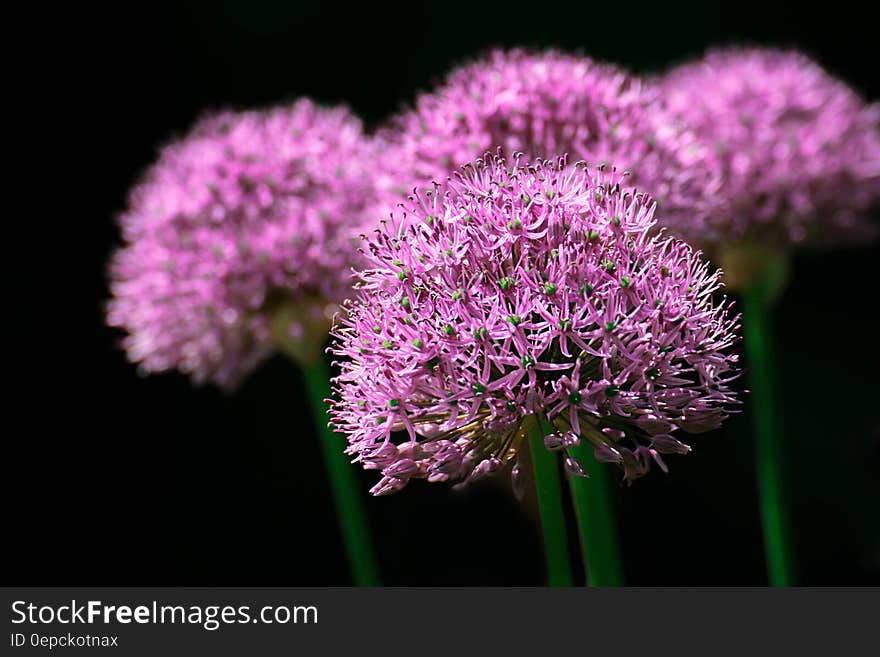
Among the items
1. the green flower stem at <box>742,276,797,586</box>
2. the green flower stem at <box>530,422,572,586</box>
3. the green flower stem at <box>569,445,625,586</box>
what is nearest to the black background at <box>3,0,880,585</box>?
the green flower stem at <box>742,276,797,586</box>

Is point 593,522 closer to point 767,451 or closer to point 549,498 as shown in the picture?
point 549,498

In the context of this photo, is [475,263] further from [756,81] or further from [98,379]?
[98,379]

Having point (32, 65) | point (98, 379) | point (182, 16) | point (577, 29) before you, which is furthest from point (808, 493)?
point (32, 65)

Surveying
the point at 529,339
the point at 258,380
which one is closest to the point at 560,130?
the point at 529,339

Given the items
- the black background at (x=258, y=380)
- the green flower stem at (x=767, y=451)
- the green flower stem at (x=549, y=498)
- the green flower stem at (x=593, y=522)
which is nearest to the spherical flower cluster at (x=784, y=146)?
the green flower stem at (x=767, y=451)

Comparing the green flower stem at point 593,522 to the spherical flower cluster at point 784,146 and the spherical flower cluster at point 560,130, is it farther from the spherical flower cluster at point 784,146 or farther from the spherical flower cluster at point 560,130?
the spherical flower cluster at point 784,146
